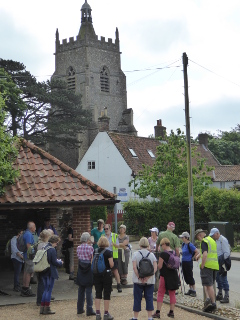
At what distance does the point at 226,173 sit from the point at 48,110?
19418mm

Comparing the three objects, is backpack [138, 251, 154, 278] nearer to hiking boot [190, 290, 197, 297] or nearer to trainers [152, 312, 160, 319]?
trainers [152, 312, 160, 319]

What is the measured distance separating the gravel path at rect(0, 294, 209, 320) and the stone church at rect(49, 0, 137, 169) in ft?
216

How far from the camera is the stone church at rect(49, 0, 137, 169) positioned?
8269 cm

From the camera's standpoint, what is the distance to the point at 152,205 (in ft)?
120

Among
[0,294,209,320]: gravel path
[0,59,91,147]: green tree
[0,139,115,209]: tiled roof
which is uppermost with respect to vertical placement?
[0,59,91,147]: green tree

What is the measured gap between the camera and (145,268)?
36.1ft

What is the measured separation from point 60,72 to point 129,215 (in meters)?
52.6

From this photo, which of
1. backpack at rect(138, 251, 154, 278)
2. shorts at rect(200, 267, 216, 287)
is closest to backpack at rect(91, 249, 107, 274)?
backpack at rect(138, 251, 154, 278)

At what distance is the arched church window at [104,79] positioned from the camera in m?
85.5

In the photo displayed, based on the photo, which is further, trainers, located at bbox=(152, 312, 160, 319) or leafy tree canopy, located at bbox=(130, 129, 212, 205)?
leafy tree canopy, located at bbox=(130, 129, 212, 205)

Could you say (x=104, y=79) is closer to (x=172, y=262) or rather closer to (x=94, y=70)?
(x=94, y=70)

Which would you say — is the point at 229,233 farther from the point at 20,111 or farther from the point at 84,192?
the point at 20,111

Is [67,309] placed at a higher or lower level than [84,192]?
lower

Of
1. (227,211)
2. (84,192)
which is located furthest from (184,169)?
(84,192)
